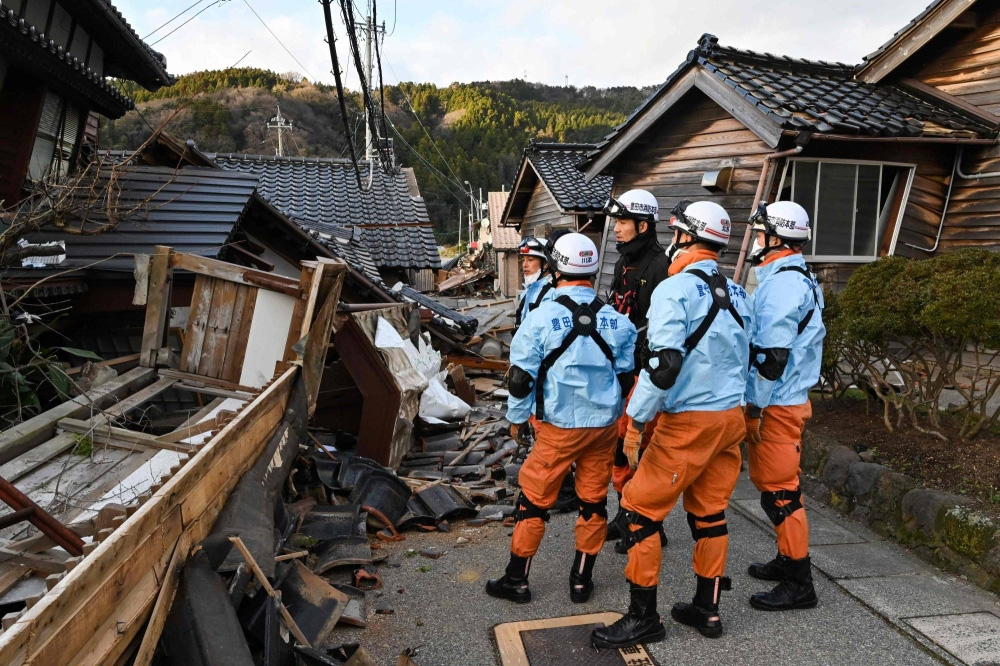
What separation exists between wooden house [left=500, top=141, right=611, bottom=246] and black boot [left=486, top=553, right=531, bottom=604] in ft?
38.1

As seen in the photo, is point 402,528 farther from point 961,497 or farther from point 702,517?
point 961,497

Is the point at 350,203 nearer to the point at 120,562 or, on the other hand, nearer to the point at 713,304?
the point at 713,304

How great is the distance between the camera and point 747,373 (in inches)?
152

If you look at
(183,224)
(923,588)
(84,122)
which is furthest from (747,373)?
(84,122)

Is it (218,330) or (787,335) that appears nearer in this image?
(787,335)

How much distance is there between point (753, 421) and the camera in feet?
13.3

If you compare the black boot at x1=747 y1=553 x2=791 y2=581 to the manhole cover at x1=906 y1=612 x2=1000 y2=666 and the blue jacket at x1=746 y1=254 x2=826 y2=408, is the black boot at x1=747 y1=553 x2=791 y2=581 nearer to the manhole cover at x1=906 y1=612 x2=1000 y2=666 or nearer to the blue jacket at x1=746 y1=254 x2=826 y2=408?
the manhole cover at x1=906 y1=612 x2=1000 y2=666

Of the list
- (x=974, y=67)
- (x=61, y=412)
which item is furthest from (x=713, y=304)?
(x=974, y=67)

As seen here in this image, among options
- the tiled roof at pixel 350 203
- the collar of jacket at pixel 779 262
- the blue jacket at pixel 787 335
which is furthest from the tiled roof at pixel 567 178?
the blue jacket at pixel 787 335

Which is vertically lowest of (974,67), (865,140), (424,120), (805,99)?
(865,140)

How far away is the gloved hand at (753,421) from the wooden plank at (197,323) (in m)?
4.56

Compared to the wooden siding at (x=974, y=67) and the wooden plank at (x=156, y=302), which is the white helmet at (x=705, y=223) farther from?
the wooden siding at (x=974, y=67)

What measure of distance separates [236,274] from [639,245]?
11.4 ft

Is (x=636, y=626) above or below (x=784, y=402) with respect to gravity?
below
